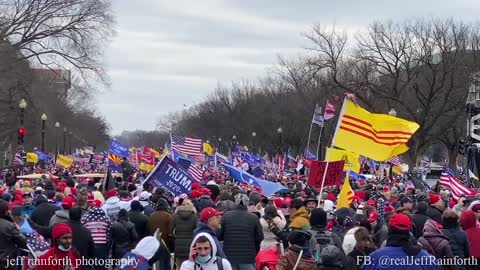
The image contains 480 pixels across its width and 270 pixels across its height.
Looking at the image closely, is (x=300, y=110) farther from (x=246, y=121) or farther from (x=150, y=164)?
(x=150, y=164)

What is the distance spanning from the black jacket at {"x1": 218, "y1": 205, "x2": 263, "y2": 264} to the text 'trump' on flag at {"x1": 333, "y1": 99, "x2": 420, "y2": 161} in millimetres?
4316

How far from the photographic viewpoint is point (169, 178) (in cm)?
1600

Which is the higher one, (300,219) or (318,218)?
(318,218)

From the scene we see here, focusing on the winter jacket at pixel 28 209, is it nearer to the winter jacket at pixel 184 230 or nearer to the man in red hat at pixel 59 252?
the winter jacket at pixel 184 230

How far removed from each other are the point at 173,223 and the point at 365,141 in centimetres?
488

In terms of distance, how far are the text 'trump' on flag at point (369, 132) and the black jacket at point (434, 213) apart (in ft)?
7.13

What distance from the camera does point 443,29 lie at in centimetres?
5766

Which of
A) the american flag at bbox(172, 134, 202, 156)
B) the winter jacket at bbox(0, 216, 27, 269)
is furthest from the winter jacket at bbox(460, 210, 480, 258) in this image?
the american flag at bbox(172, 134, 202, 156)

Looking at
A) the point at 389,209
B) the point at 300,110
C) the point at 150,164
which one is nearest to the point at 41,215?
the point at 389,209

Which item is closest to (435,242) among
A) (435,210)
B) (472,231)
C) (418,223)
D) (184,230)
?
(472,231)

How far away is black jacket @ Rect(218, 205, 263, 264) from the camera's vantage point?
11.4 meters

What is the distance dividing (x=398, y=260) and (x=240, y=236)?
13.1 feet

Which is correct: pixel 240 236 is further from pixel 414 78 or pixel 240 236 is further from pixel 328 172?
pixel 414 78

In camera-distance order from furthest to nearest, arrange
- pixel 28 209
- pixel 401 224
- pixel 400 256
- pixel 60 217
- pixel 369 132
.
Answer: pixel 369 132
pixel 28 209
pixel 60 217
pixel 401 224
pixel 400 256
